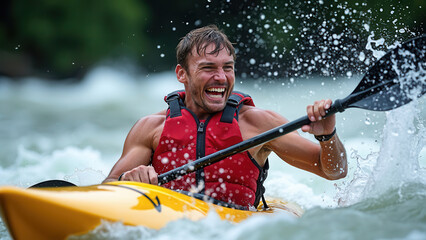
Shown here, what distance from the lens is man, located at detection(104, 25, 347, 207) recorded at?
266 cm

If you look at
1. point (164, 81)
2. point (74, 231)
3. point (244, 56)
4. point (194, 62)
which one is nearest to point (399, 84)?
point (194, 62)

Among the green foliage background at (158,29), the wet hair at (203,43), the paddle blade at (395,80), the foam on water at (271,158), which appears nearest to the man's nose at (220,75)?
the wet hair at (203,43)

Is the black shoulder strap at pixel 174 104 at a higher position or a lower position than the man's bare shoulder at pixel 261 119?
higher

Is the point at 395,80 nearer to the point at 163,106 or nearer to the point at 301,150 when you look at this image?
the point at 301,150

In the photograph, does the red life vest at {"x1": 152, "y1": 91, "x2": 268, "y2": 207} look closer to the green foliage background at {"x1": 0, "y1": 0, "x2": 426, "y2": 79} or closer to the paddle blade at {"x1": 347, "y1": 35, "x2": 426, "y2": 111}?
the paddle blade at {"x1": 347, "y1": 35, "x2": 426, "y2": 111}

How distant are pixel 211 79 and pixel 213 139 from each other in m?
0.33

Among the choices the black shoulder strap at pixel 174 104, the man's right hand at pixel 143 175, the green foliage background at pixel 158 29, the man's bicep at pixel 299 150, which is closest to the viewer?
the man's right hand at pixel 143 175

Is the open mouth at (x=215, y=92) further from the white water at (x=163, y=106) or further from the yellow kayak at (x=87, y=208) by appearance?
the white water at (x=163, y=106)

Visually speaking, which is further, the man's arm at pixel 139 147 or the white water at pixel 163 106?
the man's arm at pixel 139 147

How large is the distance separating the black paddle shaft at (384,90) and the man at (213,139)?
4.7 inches

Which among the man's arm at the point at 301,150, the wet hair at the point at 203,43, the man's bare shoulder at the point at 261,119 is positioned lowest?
the man's arm at the point at 301,150

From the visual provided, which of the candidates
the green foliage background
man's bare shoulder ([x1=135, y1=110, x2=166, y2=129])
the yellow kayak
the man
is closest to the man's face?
the man

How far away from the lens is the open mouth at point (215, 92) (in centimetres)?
284

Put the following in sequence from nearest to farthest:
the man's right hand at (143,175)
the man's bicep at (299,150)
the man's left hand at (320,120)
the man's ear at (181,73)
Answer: the man's left hand at (320,120)
the man's right hand at (143,175)
the man's bicep at (299,150)
the man's ear at (181,73)
